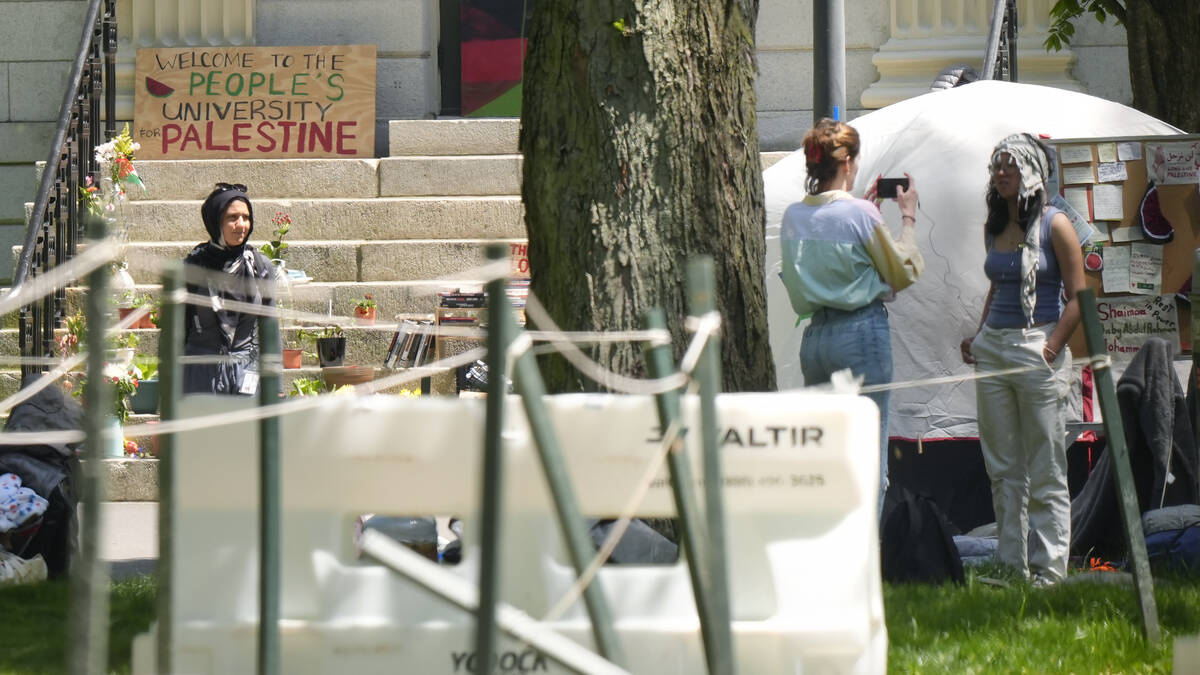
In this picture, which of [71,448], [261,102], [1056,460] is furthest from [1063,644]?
[261,102]

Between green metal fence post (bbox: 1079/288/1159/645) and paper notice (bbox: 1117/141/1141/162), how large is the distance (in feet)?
10.4

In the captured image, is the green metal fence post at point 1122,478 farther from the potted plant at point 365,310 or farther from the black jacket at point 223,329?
the potted plant at point 365,310

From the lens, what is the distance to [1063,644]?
5.13m

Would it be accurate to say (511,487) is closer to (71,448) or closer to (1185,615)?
(1185,615)

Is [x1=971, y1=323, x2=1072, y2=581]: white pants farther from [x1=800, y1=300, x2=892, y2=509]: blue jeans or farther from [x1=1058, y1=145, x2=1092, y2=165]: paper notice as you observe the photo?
[x1=1058, y1=145, x2=1092, y2=165]: paper notice

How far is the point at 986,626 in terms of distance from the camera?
214 inches

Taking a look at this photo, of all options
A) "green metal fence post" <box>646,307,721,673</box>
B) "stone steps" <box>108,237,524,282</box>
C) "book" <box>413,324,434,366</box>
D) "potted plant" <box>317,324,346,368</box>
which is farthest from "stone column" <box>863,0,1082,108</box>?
"green metal fence post" <box>646,307,721,673</box>

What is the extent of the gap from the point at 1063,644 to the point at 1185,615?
67cm

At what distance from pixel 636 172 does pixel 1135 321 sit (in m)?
3.56

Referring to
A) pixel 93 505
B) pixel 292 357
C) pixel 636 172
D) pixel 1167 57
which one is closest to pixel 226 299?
pixel 292 357

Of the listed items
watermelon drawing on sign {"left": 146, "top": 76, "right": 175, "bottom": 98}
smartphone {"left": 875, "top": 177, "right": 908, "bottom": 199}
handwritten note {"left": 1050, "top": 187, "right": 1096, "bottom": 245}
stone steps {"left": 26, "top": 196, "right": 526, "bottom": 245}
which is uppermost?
watermelon drawing on sign {"left": 146, "top": 76, "right": 175, "bottom": 98}

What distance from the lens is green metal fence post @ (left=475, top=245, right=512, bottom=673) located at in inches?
119

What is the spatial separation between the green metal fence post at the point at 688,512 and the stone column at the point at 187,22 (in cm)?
956

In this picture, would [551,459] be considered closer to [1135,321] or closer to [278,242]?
[1135,321]
